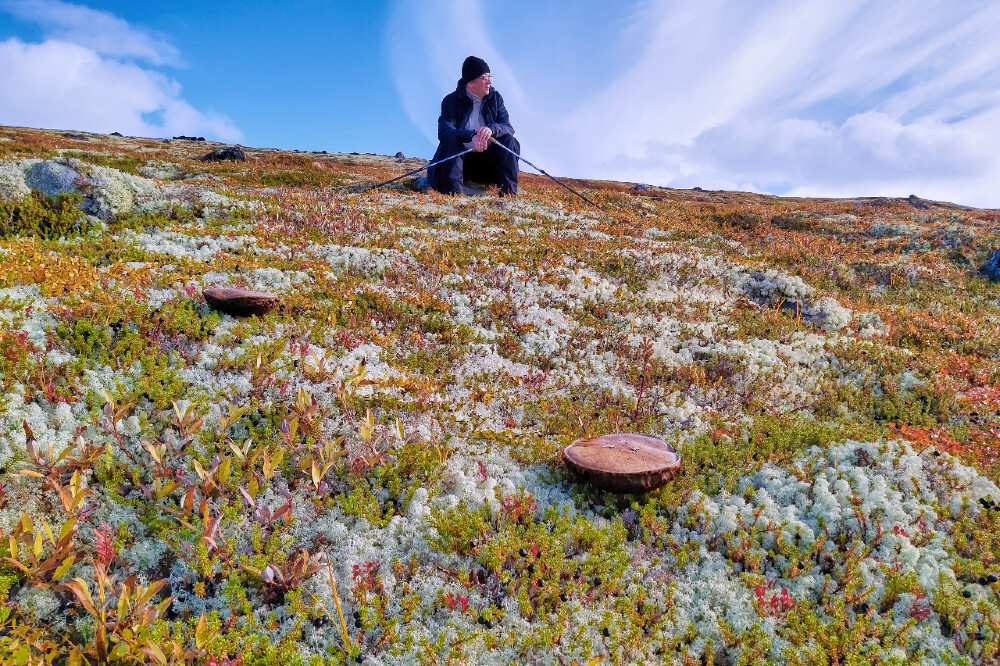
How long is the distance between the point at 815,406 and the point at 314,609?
831cm

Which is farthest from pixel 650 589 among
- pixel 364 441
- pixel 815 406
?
pixel 815 406

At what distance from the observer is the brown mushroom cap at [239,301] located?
342 inches

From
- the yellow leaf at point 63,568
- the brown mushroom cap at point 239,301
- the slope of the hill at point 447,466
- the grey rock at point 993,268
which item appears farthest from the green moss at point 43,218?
the grey rock at point 993,268

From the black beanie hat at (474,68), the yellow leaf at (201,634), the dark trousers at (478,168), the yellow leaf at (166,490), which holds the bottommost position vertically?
the yellow leaf at (201,634)

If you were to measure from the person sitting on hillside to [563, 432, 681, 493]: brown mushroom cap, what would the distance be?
1825 cm

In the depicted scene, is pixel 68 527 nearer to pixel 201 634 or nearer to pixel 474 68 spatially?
pixel 201 634

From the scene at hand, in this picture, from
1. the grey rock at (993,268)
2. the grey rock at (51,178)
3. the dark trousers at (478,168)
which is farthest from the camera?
the dark trousers at (478,168)

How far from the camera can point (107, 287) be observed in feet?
28.9

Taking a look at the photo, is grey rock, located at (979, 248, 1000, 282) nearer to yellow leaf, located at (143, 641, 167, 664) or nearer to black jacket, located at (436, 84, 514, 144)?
black jacket, located at (436, 84, 514, 144)

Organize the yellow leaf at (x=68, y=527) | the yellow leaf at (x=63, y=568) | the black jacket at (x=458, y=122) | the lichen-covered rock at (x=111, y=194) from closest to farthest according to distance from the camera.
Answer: the yellow leaf at (x=63, y=568)
the yellow leaf at (x=68, y=527)
the lichen-covered rock at (x=111, y=194)
the black jacket at (x=458, y=122)

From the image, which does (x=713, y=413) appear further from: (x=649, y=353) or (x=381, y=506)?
(x=381, y=506)

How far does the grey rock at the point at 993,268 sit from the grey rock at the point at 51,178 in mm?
28716

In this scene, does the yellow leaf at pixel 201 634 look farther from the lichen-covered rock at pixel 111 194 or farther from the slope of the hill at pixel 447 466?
the lichen-covered rock at pixel 111 194

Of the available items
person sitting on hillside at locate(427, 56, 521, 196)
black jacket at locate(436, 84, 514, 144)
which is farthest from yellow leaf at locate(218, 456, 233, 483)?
black jacket at locate(436, 84, 514, 144)
